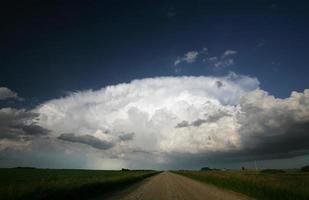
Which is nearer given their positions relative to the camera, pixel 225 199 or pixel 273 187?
pixel 225 199

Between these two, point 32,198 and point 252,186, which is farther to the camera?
point 252,186

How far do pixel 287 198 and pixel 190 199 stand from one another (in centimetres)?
726

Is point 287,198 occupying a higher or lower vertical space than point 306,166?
lower

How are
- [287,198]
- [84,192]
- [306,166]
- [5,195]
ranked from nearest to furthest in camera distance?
[5,195] → [287,198] → [84,192] → [306,166]

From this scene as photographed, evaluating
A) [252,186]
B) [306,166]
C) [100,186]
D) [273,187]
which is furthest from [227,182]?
[306,166]

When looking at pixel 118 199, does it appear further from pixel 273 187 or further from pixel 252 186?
pixel 252 186

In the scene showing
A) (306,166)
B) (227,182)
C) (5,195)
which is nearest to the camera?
(5,195)

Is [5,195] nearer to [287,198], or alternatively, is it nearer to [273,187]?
[287,198]

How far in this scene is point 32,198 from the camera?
16.6 meters

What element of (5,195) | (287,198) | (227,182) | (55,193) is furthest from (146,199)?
(227,182)

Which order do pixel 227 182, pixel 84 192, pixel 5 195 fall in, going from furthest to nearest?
1. pixel 227 182
2. pixel 84 192
3. pixel 5 195

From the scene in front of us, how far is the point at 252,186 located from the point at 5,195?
2325cm

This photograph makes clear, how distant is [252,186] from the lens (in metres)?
29.9

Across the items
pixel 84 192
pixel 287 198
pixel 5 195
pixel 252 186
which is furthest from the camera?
pixel 252 186
